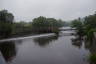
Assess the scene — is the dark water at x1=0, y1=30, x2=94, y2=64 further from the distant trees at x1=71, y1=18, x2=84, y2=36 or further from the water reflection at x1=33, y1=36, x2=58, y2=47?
the distant trees at x1=71, y1=18, x2=84, y2=36

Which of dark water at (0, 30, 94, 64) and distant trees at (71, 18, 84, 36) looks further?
distant trees at (71, 18, 84, 36)

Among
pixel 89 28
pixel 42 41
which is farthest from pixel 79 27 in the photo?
pixel 42 41

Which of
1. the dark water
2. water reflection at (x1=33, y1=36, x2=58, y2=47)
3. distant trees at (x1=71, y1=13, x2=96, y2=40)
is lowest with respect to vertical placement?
the dark water

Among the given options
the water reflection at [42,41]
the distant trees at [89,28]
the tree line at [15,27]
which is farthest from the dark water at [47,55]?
the tree line at [15,27]

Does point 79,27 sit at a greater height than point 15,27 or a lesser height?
lesser

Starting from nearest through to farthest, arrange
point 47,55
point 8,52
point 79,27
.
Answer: point 47,55, point 8,52, point 79,27

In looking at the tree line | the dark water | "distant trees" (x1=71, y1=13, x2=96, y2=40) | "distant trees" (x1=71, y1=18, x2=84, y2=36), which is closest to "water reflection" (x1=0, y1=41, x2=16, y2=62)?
the dark water

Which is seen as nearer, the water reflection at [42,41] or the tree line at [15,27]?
the water reflection at [42,41]

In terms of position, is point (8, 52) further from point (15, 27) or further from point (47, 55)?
point (15, 27)

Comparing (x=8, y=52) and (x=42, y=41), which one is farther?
(x=42, y=41)

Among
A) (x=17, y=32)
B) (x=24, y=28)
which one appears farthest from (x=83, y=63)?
(x=24, y=28)

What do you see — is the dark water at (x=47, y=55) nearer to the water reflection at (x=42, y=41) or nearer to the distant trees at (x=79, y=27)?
the water reflection at (x=42, y=41)

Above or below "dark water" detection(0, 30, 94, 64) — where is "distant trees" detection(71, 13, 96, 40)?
above

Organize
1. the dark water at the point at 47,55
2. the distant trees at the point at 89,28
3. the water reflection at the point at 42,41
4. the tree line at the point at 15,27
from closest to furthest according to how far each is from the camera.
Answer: the dark water at the point at 47,55
the distant trees at the point at 89,28
the water reflection at the point at 42,41
the tree line at the point at 15,27
